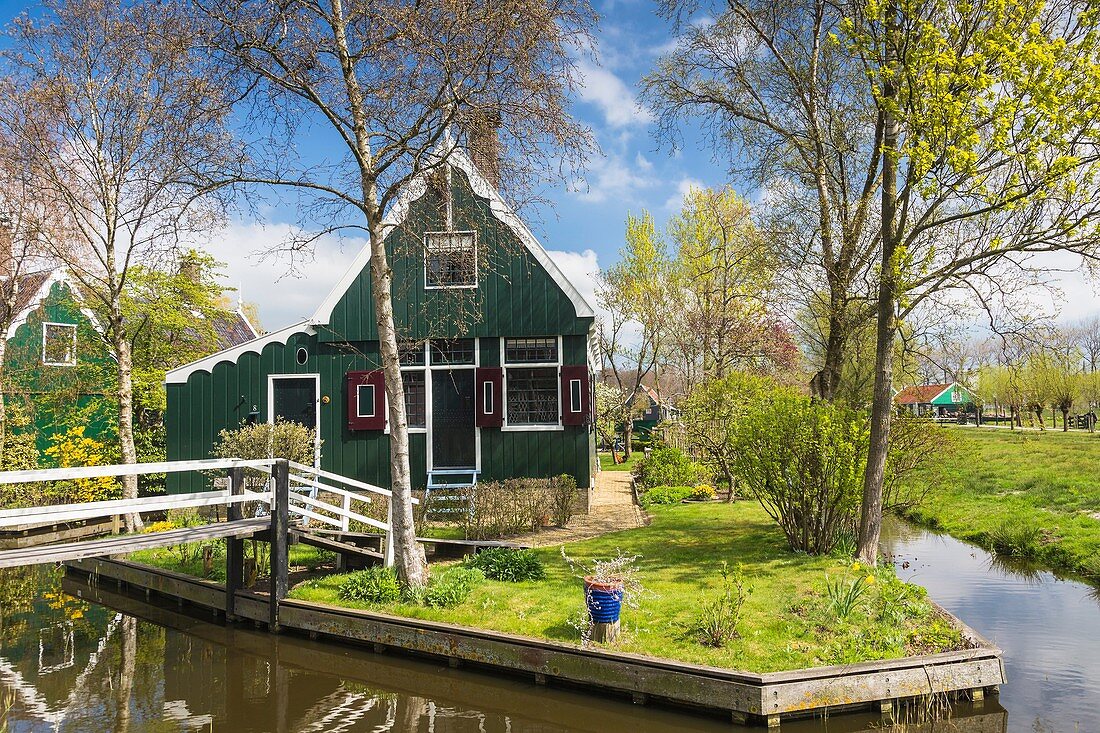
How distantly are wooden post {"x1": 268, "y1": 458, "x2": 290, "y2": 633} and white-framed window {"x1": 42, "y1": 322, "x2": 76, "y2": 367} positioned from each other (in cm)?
1228

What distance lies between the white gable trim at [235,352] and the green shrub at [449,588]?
27.8ft

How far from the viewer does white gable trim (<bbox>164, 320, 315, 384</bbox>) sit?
14.7 metres

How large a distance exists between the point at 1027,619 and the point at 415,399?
11.2 metres

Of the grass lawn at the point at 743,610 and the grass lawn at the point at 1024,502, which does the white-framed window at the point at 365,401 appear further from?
the grass lawn at the point at 1024,502

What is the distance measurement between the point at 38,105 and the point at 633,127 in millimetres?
10641

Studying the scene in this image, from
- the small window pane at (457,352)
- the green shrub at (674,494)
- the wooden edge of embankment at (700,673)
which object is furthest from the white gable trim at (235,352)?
the wooden edge of embankment at (700,673)

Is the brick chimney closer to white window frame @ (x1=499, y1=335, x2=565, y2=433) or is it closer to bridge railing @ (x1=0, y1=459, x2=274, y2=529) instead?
bridge railing @ (x1=0, y1=459, x2=274, y2=529)

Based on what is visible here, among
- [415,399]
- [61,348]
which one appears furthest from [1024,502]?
[61,348]

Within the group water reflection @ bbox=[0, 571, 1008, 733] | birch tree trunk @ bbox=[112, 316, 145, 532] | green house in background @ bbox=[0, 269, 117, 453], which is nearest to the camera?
water reflection @ bbox=[0, 571, 1008, 733]

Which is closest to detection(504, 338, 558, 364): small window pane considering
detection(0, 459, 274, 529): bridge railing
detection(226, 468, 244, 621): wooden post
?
detection(0, 459, 274, 529): bridge railing

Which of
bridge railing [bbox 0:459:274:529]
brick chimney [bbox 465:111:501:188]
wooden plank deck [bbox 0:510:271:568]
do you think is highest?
brick chimney [bbox 465:111:501:188]

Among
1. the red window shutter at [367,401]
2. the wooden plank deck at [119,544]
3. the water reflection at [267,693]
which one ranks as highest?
the red window shutter at [367,401]

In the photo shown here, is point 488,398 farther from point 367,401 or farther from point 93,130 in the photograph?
point 93,130

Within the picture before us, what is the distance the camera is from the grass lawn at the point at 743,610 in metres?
6.13
